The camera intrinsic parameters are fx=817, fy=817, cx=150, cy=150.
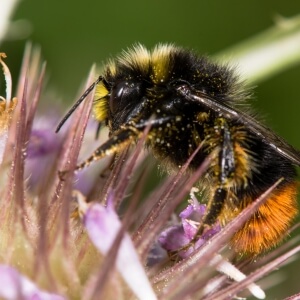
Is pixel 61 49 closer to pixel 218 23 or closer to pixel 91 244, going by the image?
pixel 218 23

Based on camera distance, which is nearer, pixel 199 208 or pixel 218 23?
pixel 199 208

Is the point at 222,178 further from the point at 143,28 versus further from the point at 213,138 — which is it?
the point at 143,28

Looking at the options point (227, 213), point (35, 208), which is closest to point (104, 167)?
point (35, 208)

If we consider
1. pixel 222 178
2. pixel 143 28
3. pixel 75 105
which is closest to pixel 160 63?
pixel 75 105

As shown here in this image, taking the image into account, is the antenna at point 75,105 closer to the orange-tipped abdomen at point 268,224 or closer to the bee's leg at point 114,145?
the bee's leg at point 114,145

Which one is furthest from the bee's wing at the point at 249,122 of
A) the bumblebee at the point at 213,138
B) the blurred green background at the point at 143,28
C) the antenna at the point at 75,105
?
the blurred green background at the point at 143,28

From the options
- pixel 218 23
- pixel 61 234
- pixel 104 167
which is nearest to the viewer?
pixel 61 234

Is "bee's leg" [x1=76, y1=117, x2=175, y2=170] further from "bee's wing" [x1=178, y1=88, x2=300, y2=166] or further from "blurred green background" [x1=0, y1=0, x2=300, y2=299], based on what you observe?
"blurred green background" [x1=0, y1=0, x2=300, y2=299]
